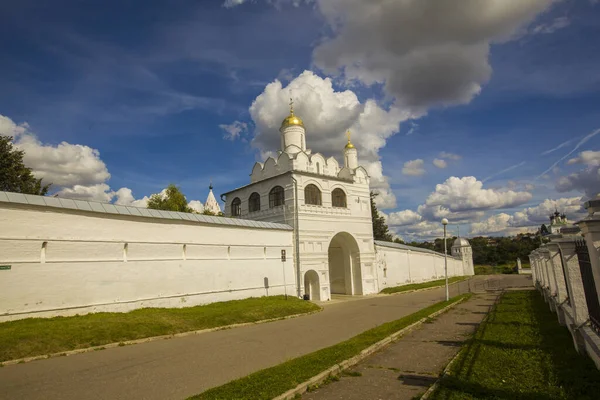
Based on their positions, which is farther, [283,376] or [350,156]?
[350,156]

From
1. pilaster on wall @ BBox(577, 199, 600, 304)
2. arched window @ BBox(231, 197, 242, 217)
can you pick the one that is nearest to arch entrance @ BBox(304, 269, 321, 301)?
arched window @ BBox(231, 197, 242, 217)

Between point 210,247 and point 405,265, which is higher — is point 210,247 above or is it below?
above

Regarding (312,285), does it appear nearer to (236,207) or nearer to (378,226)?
(236,207)

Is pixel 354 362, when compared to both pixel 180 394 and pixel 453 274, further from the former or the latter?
pixel 453 274

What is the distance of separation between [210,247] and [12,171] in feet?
53.3

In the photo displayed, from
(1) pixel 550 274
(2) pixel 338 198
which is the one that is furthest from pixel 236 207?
(1) pixel 550 274

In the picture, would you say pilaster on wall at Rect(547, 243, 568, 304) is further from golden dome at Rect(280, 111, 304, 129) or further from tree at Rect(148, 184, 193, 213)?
tree at Rect(148, 184, 193, 213)

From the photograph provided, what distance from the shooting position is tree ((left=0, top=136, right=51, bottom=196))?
23.7m

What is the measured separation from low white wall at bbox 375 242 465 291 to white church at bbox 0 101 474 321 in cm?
21

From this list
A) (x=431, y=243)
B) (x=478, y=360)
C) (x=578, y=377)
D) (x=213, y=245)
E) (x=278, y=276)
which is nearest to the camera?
(x=578, y=377)

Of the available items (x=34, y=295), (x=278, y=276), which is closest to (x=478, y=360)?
(x=34, y=295)

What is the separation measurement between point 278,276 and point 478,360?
1493 centimetres

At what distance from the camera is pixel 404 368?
707 centimetres

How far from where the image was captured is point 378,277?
2891 centimetres
